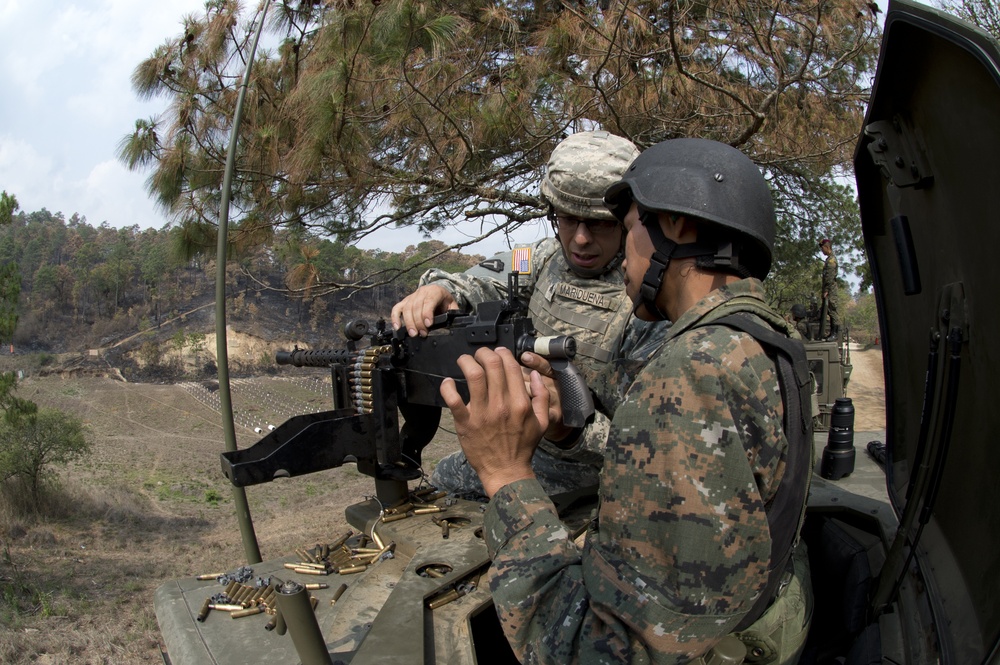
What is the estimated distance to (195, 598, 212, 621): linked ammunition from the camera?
2.65 m

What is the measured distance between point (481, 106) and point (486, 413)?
6618 mm

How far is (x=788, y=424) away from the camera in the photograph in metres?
1.68

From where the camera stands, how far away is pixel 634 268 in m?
1.98

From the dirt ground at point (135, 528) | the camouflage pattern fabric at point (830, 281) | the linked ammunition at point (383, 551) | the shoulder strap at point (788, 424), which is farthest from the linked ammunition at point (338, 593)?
the camouflage pattern fabric at point (830, 281)

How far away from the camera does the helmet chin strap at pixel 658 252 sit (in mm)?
1906

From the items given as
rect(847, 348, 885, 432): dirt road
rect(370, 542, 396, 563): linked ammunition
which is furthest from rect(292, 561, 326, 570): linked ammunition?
rect(847, 348, 885, 432): dirt road

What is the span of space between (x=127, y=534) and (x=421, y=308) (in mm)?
10520

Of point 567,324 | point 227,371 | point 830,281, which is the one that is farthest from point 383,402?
point 830,281

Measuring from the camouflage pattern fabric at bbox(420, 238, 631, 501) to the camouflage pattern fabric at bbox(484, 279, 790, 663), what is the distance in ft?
4.78

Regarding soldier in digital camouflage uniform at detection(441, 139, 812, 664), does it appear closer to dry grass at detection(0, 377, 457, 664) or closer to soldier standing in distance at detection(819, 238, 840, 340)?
dry grass at detection(0, 377, 457, 664)

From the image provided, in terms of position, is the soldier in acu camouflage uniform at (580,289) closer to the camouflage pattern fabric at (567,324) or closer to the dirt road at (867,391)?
the camouflage pattern fabric at (567,324)

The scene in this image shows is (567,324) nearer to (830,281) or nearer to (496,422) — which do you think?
(496,422)

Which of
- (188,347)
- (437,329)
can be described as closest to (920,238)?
(437,329)

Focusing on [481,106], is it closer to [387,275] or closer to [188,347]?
[387,275]
